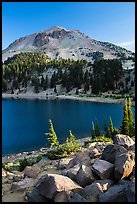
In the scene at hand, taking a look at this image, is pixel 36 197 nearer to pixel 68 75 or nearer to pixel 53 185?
pixel 53 185

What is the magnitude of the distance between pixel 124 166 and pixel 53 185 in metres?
3.21

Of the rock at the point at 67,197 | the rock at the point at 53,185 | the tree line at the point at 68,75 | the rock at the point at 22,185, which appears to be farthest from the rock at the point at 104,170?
the tree line at the point at 68,75

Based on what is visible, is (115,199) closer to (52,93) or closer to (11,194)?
(11,194)

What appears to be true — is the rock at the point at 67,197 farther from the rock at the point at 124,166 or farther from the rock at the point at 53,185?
the rock at the point at 124,166

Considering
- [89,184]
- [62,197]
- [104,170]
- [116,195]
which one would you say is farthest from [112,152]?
[62,197]

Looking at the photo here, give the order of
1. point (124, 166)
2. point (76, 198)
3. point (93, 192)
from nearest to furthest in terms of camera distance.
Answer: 1. point (76, 198)
2. point (93, 192)
3. point (124, 166)

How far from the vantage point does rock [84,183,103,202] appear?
1068 cm

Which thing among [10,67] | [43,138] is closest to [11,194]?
[43,138]

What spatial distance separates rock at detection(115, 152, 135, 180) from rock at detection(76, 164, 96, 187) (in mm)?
1157

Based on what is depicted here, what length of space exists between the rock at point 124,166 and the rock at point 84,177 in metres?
1.16

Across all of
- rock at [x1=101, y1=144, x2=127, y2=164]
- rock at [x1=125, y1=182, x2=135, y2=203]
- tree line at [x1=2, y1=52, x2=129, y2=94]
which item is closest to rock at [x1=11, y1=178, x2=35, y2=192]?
rock at [x1=101, y1=144, x2=127, y2=164]

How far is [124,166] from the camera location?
1199 centimetres

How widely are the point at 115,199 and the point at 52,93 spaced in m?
139

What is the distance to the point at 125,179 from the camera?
12.1 meters
